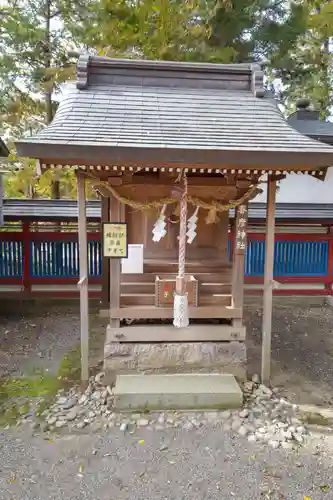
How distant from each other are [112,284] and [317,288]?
20.6 feet

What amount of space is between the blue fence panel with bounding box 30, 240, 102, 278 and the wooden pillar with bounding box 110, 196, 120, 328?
377 cm

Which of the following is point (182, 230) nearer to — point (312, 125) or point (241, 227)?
point (241, 227)

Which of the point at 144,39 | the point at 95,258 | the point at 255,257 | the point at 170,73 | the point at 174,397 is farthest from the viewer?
the point at 144,39

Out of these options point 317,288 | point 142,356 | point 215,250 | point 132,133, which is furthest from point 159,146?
point 317,288

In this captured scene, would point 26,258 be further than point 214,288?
Yes

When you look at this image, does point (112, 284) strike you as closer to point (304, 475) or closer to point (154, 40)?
point (304, 475)

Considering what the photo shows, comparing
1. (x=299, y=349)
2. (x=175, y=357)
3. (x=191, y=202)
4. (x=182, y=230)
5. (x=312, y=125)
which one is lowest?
(x=299, y=349)

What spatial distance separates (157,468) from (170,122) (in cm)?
396

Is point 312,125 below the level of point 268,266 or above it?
above

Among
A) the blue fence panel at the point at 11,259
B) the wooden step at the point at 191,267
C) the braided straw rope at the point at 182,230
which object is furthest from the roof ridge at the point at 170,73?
the blue fence panel at the point at 11,259

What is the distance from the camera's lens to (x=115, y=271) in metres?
4.66

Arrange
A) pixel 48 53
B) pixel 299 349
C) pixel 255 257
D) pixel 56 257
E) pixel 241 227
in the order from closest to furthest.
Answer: pixel 241 227 → pixel 299 349 → pixel 56 257 → pixel 255 257 → pixel 48 53

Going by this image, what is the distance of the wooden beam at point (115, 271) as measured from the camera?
4.57 meters

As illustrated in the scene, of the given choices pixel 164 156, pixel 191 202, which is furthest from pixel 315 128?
pixel 164 156
